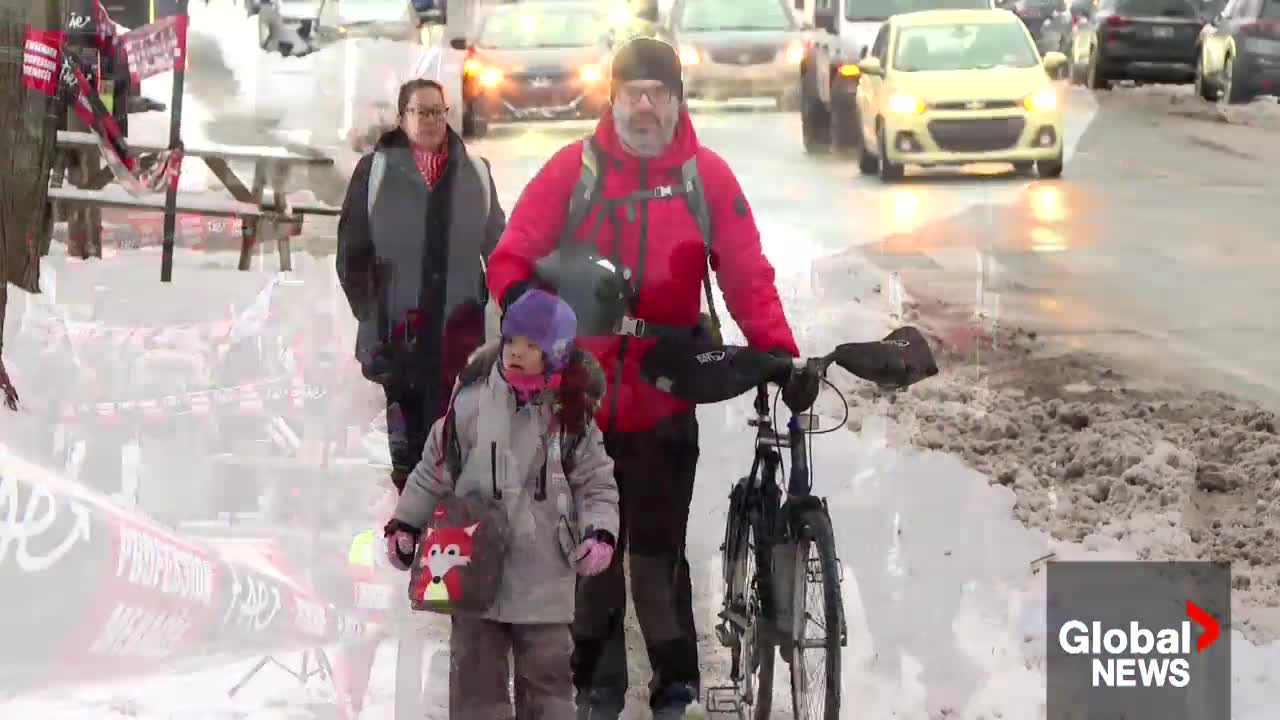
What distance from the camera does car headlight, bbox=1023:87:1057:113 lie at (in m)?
15.7

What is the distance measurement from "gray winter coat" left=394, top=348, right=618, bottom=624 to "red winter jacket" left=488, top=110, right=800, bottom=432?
0.52 metres

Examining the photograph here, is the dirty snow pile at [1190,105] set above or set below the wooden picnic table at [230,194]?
above

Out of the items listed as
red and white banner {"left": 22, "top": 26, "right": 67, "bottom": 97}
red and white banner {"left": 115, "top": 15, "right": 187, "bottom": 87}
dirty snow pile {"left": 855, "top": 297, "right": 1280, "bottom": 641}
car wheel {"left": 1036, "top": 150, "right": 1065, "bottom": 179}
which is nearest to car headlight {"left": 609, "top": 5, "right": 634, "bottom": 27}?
car wheel {"left": 1036, "top": 150, "right": 1065, "bottom": 179}

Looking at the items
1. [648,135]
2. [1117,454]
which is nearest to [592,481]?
[648,135]

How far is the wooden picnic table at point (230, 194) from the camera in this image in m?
12.4

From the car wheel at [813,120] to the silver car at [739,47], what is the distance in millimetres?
127

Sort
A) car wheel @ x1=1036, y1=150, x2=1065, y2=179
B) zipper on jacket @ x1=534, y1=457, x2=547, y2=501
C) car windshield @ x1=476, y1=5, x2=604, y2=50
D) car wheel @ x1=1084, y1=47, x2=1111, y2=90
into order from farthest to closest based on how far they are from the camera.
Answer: car wheel @ x1=1084, y1=47, x2=1111, y2=90 < car wheel @ x1=1036, y1=150, x2=1065, y2=179 < car windshield @ x1=476, y1=5, x2=604, y2=50 < zipper on jacket @ x1=534, y1=457, x2=547, y2=501

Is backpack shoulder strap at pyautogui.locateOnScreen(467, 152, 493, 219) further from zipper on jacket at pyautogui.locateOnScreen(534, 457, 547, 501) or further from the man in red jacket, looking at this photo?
zipper on jacket at pyautogui.locateOnScreen(534, 457, 547, 501)

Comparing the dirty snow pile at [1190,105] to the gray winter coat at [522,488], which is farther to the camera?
the dirty snow pile at [1190,105]

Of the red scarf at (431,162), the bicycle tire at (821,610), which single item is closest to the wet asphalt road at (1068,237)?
the red scarf at (431,162)

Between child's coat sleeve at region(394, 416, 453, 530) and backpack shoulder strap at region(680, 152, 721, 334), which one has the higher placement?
backpack shoulder strap at region(680, 152, 721, 334)

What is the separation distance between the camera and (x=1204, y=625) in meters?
6.73

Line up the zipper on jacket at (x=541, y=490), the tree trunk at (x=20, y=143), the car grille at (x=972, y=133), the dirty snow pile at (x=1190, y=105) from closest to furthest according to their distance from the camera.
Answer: the zipper on jacket at (x=541, y=490)
the tree trunk at (x=20, y=143)
the car grille at (x=972, y=133)
the dirty snow pile at (x=1190, y=105)

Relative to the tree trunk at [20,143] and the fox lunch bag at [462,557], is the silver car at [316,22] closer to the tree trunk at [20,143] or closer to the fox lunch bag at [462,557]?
the tree trunk at [20,143]
